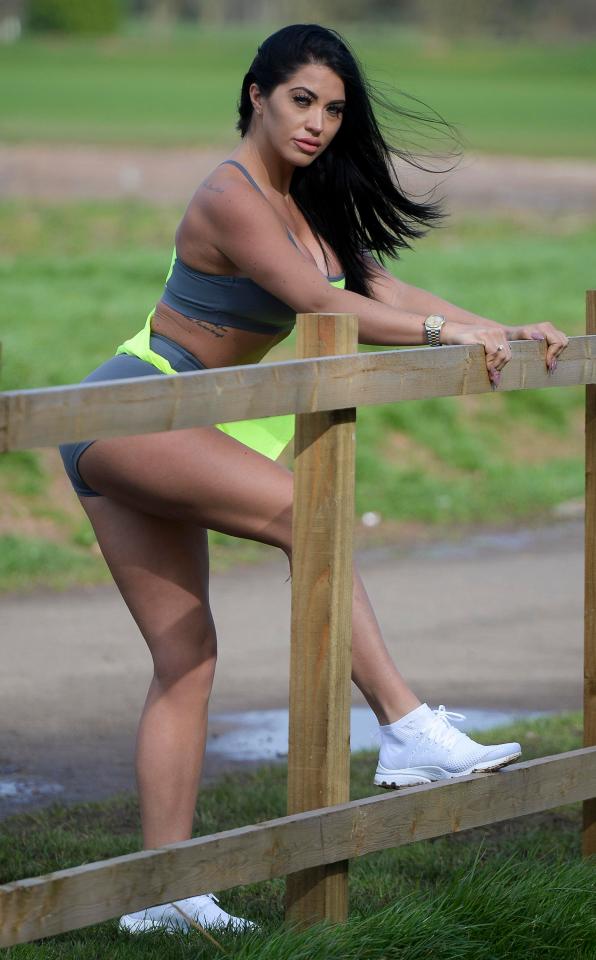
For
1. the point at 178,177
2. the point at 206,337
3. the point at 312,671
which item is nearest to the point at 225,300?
the point at 206,337

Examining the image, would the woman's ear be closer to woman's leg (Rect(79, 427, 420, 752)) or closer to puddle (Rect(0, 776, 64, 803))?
woman's leg (Rect(79, 427, 420, 752))

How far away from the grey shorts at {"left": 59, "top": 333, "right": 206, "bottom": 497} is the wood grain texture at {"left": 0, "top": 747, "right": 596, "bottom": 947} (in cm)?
84

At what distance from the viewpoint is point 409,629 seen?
6.79m

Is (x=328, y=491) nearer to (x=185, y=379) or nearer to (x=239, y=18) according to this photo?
(x=185, y=379)

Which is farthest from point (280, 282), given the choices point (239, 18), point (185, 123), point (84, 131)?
point (239, 18)

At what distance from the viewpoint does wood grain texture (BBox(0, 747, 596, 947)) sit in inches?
101

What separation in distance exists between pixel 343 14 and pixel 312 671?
393ft

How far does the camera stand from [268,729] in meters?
5.56

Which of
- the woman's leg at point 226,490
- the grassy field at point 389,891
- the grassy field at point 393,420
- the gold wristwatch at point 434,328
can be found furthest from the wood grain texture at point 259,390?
the grassy field at point 393,420

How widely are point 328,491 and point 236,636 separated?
3727 millimetres

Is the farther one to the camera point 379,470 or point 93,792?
point 379,470

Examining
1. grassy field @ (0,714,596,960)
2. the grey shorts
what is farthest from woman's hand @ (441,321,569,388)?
grassy field @ (0,714,596,960)

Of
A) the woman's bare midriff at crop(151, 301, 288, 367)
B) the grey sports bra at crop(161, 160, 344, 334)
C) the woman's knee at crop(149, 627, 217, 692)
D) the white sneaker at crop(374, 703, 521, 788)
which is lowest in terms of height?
Answer: the white sneaker at crop(374, 703, 521, 788)

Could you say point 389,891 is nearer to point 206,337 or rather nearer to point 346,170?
point 206,337
